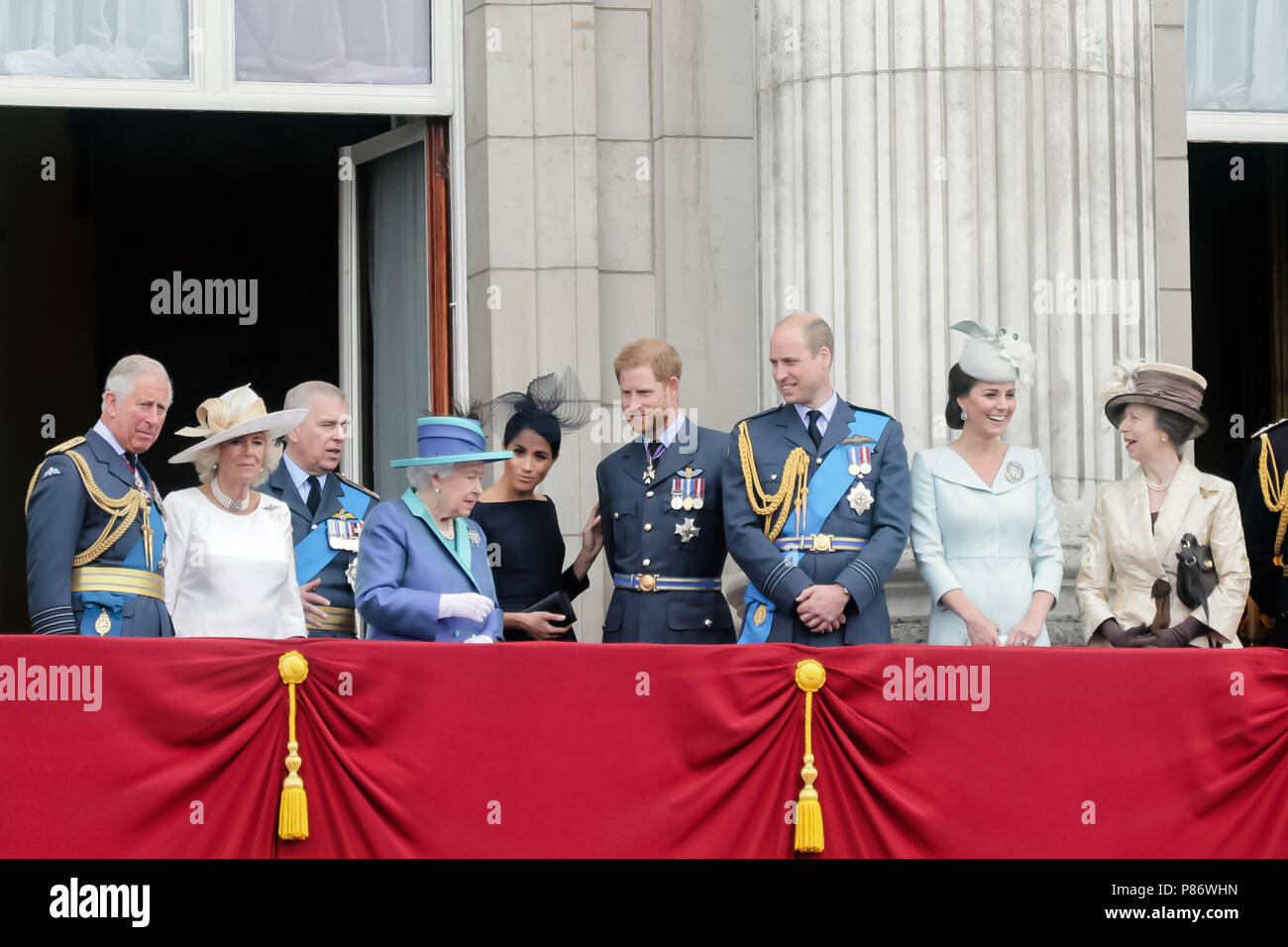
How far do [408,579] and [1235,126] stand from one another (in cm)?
578

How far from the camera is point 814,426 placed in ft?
26.7

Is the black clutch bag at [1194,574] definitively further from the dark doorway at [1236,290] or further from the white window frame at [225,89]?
the dark doorway at [1236,290]

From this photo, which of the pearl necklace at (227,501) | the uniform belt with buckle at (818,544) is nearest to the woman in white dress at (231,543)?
the pearl necklace at (227,501)

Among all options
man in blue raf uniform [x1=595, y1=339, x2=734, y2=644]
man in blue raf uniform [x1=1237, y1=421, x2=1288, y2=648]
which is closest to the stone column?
man in blue raf uniform [x1=1237, y1=421, x2=1288, y2=648]

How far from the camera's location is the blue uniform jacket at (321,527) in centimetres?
860

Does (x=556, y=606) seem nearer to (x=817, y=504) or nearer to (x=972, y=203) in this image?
(x=817, y=504)

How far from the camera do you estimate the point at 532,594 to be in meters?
8.54

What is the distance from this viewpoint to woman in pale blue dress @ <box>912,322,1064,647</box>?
7980 millimetres

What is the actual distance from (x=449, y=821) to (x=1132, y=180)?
16.1 ft

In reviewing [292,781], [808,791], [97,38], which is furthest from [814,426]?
[97,38]

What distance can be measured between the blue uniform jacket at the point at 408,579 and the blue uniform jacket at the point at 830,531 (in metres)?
1.01

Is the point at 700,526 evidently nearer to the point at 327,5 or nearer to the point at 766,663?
the point at 766,663

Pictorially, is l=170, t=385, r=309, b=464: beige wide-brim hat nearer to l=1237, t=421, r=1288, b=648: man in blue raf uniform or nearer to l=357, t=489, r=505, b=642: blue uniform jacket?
l=357, t=489, r=505, b=642: blue uniform jacket

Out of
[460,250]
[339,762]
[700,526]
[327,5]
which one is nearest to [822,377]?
[700,526]
